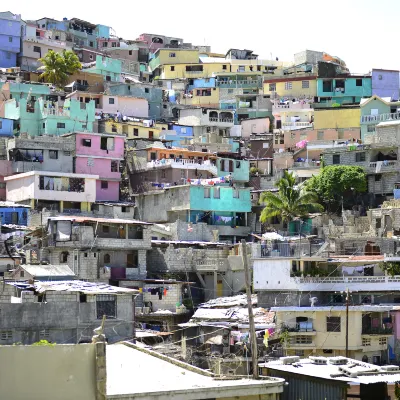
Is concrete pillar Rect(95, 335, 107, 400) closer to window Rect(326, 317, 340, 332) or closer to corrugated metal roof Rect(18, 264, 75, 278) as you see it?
window Rect(326, 317, 340, 332)

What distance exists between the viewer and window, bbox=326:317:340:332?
35906 millimetres

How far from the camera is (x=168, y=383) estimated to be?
2161cm

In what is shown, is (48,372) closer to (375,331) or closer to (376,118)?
(375,331)

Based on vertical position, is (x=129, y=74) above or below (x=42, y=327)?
above

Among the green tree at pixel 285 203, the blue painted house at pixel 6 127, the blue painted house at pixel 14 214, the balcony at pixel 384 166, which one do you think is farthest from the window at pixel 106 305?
the blue painted house at pixel 6 127

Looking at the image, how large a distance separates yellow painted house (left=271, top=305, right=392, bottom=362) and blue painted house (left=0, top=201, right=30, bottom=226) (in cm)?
1633

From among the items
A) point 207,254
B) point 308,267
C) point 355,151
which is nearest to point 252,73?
point 355,151

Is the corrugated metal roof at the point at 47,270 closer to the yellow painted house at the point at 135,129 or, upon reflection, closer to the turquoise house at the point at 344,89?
the yellow painted house at the point at 135,129

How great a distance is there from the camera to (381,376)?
2486cm

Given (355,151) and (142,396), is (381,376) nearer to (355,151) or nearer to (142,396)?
(142,396)

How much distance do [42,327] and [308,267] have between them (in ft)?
38.6

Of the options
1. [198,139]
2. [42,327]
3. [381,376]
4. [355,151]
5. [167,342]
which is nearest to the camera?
[381,376]

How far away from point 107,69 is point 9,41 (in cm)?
816

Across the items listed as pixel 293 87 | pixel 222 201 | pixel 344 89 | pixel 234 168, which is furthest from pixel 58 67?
pixel 222 201
